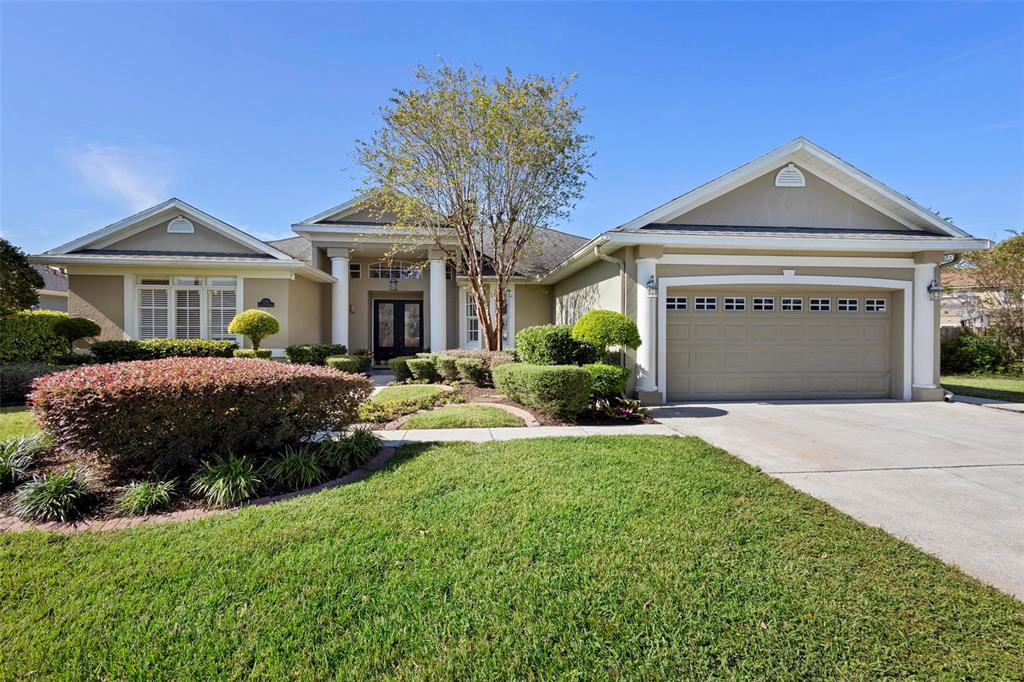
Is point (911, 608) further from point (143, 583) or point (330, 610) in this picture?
point (143, 583)

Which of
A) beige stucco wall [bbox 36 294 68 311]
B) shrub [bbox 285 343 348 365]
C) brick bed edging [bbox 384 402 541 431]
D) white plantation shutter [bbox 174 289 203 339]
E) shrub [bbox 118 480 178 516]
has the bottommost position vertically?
shrub [bbox 118 480 178 516]

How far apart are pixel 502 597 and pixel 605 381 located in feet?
19.3

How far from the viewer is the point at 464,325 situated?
16234 mm

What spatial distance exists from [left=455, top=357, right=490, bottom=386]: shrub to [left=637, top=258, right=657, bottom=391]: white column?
12.3 feet

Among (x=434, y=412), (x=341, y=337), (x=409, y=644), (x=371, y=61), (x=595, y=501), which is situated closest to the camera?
(x=409, y=644)

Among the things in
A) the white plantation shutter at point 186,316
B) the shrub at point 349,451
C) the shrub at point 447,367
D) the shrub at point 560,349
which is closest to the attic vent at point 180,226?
the white plantation shutter at point 186,316

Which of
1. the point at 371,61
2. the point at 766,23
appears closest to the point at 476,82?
the point at 371,61

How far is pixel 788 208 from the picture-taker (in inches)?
415

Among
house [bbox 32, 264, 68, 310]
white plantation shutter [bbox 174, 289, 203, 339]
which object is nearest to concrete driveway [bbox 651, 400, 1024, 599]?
white plantation shutter [bbox 174, 289, 203, 339]

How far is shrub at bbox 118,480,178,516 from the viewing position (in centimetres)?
396

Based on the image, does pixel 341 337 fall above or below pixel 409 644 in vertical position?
above

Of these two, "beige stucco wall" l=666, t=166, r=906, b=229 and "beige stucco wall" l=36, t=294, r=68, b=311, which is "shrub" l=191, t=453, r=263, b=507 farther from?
"beige stucco wall" l=36, t=294, r=68, b=311

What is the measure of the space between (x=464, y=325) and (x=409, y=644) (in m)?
14.1

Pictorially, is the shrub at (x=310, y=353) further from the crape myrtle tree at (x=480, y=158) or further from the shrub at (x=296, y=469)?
the shrub at (x=296, y=469)
